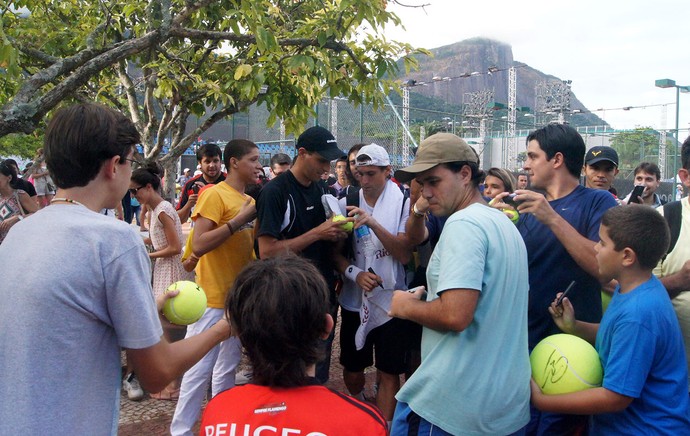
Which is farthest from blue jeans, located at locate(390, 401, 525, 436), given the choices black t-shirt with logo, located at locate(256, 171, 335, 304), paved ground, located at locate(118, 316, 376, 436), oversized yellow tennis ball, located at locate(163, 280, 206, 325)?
paved ground, located at locate(118, 316, 376, 436)

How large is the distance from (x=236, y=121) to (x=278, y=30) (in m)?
7.18

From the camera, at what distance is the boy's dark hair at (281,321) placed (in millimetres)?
1577

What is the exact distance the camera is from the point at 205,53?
602cm

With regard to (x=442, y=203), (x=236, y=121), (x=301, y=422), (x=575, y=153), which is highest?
(x=236, y=121)

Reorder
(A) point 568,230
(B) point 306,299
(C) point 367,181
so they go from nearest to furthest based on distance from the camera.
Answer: (B) point 306,299 < (A) point 568,230 < (C) point 367,181

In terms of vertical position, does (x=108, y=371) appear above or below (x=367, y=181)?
below

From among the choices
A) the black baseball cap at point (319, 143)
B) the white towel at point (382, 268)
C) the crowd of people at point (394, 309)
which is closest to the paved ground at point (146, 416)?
the crowd of people at point (394, 309)

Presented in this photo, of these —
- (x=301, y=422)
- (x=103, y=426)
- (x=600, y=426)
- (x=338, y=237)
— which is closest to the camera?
(x=301, y=422)

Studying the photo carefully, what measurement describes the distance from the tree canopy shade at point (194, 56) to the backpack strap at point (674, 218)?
2574 millimetres

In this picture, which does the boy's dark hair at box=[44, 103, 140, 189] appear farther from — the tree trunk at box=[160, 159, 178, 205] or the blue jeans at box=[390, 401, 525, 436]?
the tree trunk at box=[160, 159, 178, 205]

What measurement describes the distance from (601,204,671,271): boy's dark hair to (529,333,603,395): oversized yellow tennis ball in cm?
46

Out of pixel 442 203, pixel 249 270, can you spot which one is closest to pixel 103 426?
pixel 249 270

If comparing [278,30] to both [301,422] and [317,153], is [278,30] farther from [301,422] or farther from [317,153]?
[301,422]

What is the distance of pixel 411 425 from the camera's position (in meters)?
2.35
